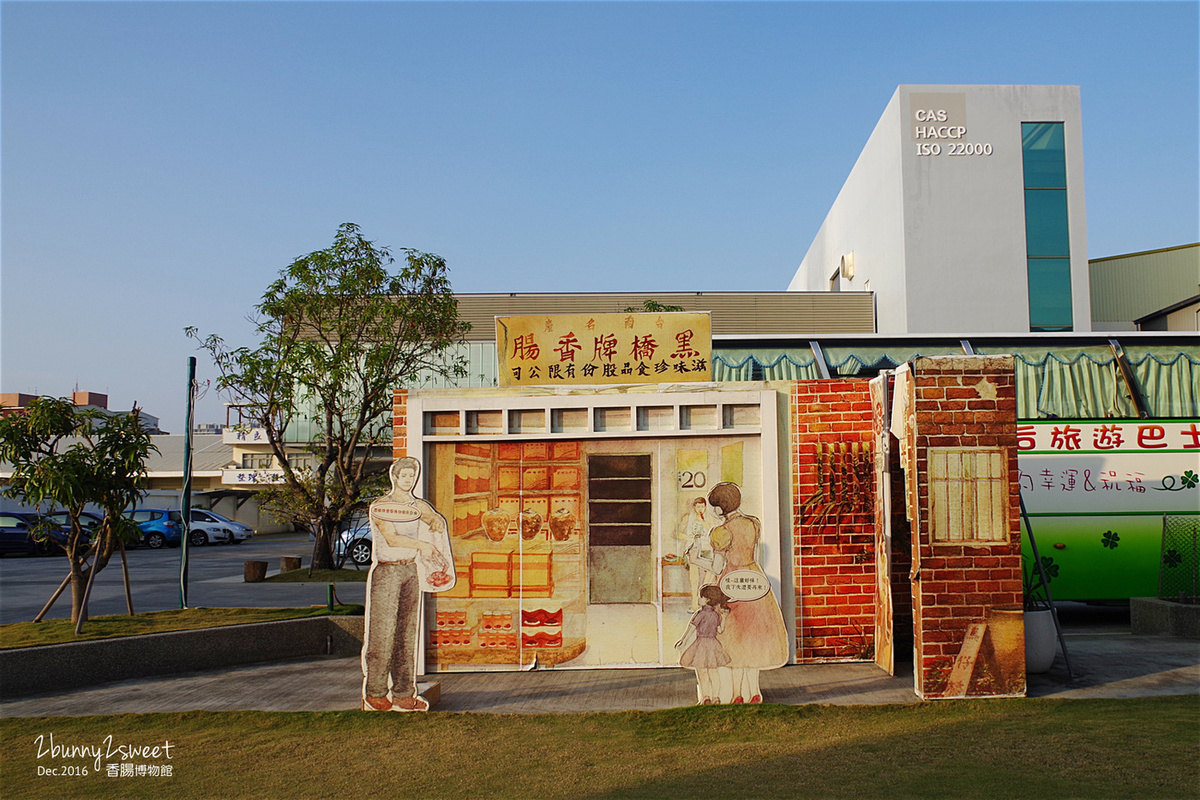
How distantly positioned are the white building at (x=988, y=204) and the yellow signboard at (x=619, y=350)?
774 inches

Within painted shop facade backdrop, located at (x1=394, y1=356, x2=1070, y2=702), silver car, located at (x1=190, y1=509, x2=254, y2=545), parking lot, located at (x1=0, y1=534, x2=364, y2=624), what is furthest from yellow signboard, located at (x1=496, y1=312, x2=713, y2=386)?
silver car, located at (x1=190, y1=509, x2=254, y2=545)

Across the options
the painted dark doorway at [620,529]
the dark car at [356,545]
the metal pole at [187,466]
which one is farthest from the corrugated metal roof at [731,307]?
the painted dark doorway at [620,529]

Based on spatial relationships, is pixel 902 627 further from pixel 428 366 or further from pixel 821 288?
pixel 821 288

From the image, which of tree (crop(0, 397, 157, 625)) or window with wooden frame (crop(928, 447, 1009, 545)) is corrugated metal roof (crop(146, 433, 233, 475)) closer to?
tree (crop(0, 397, 157, 625))

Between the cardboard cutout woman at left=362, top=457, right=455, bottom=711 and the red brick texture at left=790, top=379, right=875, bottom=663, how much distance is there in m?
4.01

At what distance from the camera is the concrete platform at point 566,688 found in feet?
26.7

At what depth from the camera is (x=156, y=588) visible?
59.5ft

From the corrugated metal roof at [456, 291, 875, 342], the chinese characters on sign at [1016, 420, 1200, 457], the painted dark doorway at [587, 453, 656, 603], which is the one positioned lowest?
the painted dark doorway at [587, 453, 656, 603]

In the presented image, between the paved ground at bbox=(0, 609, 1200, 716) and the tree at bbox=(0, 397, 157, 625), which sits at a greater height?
the tree at bbox=(0, 397, 157, 625)

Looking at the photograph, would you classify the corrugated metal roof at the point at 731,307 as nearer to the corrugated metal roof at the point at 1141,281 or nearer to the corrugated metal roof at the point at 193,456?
the corrugated metal roof at the point at 1141,281

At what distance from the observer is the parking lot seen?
1476 centimetres

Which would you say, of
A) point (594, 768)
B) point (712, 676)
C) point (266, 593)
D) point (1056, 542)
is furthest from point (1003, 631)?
point (266, 593)

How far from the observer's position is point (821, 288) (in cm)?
4009

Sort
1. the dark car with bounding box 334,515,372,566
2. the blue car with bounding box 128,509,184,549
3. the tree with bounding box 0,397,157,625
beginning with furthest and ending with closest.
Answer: the blue car with bounding box 128,509,184,549, the dark car with bounding box 334,515,372,566, the tree with bounding box 0,397,157,625
